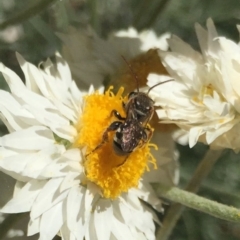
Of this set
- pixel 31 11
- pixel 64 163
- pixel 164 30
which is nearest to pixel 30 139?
pixel 64 163

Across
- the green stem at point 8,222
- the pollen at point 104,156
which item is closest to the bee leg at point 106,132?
the pollen at point 104,156

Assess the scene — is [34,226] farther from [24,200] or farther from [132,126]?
[132,126]

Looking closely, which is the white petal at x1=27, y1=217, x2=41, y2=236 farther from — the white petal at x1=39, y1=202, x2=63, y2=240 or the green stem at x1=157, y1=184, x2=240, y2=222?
the green stem at x1=157, y1=184, x2=240, y2=222

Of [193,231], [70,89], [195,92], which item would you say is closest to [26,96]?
[70,89]

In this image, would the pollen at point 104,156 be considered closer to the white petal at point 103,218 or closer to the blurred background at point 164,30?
the white petal at point 103,218

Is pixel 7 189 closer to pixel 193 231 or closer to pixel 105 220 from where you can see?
pixel 105 220
